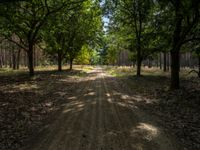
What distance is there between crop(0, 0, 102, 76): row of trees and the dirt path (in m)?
15.2

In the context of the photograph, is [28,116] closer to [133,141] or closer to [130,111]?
[130,111]

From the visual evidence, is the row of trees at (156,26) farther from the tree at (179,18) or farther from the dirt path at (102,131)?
the dirt path at (102,131)

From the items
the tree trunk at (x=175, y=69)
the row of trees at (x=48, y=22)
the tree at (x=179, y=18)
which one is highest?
the row of trees at (x=48, y=22)

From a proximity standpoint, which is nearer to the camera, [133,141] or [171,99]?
[133,141]

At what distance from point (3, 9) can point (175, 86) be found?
653 inches

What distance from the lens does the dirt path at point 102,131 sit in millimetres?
8844

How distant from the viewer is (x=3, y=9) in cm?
2797

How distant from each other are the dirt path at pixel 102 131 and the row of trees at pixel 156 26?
8394mm

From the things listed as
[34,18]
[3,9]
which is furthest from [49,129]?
[34,18]

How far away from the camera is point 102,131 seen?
404 inches

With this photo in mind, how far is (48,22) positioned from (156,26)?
13.1 meters

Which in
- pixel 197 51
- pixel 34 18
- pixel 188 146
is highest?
pixel 34 18

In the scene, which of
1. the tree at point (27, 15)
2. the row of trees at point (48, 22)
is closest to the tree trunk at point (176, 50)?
the row of trees at point (48, 22)

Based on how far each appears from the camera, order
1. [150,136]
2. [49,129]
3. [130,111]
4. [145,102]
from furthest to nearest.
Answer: [145,102] < [130,111] < [49,129] < [150,136]
